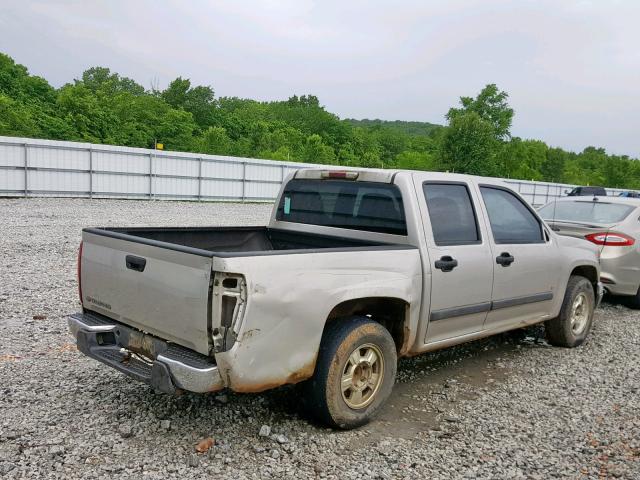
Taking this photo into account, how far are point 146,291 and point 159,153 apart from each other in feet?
68.8

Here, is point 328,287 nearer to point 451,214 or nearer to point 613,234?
point 451,214

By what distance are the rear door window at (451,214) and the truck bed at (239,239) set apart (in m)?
0.49

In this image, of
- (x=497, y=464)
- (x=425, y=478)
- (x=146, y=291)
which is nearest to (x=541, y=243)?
(x=497, y=464)

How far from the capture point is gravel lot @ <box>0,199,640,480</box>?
3.25 meters

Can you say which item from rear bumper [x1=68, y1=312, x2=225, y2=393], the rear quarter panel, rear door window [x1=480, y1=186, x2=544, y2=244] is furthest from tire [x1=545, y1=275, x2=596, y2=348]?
rear bumper [x1=68, y1=312, x2=225, y2=393]

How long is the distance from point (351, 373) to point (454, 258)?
1.29 m

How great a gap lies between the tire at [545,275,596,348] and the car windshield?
2292mm

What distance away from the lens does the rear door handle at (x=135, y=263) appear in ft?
11.2

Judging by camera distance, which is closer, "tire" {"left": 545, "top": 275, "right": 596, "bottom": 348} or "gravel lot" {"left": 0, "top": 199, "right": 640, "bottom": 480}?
"gravel lot" {"left": 0, "top": 199, "right": 640, "bottom": 480}

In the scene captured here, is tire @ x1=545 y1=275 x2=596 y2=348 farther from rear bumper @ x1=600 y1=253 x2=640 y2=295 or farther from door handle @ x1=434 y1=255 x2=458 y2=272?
door handle @ x1=434 y1=255 x2=458 y2=272

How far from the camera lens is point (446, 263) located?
421 centimetres

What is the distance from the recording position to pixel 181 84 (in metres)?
73.1

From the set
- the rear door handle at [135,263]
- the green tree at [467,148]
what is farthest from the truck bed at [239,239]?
the green tree at [467,148]

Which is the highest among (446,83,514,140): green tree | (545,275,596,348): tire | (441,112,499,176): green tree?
(446,83,514,140): green tree
